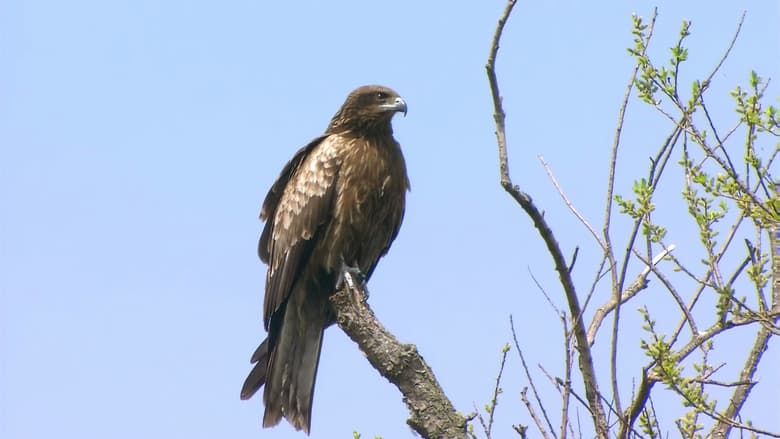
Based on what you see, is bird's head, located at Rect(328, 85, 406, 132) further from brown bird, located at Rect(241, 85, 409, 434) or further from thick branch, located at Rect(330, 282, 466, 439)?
thick branch, located at Rect(330, 282, 466, 439)

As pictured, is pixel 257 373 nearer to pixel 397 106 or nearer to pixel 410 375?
pixel 397 106

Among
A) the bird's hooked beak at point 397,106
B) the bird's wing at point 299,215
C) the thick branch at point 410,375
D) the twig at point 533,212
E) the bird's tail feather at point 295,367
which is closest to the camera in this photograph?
the twig at point 533,212

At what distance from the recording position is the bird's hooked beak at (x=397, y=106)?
21.6 feet

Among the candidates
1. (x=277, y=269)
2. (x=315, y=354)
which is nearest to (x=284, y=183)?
(x=277, y=269)

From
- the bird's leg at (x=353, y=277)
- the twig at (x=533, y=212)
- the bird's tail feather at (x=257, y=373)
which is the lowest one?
the twig at (x=533, y=212)

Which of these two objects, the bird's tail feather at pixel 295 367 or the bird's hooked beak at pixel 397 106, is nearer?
the bird's tail feather at pixel 295 367

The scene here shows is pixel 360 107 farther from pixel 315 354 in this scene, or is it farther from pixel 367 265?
pixel 315 354

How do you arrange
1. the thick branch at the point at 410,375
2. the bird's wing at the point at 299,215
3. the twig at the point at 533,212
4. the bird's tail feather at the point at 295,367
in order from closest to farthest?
the twig at the point at 533,212 < the thick branch at the point at 410,375 < the bird's tail feather at the point at 295,367 < the bird's wing at the point at 299,215

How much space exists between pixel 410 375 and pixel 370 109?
282 cm

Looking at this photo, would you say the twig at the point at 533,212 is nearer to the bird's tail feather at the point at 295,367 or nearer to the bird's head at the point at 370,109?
the bird's tail feather at the point at 295,367

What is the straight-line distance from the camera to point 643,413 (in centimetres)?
366

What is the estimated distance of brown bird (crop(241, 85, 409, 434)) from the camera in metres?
6.23

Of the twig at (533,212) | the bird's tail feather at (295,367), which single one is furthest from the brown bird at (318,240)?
the twig at (533,212)

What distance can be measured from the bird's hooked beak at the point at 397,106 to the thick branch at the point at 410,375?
215 cm
